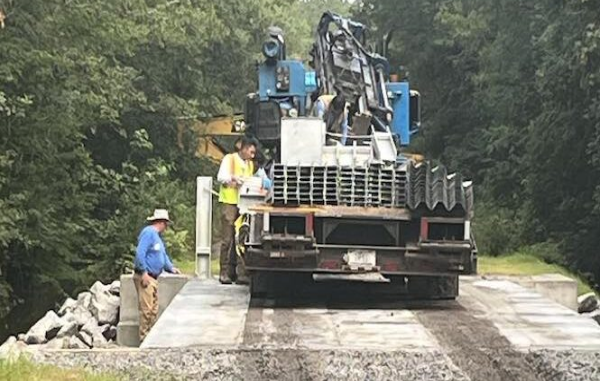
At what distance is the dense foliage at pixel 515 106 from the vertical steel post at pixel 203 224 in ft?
28.4

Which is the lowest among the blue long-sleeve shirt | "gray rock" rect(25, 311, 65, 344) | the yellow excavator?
"gray rock" rect(25, 311, 65, 344)

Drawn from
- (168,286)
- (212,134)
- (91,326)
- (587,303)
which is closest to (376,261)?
(168,286)

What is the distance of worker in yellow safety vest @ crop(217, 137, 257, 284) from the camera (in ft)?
44.3

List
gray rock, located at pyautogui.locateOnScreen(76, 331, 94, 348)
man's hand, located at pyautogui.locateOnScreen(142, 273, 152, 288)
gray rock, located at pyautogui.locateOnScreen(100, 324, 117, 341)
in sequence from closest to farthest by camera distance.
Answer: man's hand, located at pyautogui.locateOnScreen(142, 273, 152, 288) < gray rock, located at pyautogui.locateOnScreen(76, 331, 94, 348) < gray rock, located at pyautogui.locateOnScreen(100, 324, 117, 341)

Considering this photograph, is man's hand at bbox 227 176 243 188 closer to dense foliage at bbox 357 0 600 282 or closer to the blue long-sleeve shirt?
the blue long-sleeve shirt

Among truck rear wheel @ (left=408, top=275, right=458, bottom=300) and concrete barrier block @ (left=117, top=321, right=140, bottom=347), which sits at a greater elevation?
truck rear wheel @ (left=408, top=275, right=458, bottom=300)

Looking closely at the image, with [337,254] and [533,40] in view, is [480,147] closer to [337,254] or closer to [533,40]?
[533,40]

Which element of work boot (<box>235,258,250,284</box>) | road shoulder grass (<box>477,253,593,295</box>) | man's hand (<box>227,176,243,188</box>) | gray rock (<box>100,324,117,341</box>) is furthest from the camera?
road shoulder grass (<box>477,253,593,295</box>)

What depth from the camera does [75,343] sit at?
13938 millimetres

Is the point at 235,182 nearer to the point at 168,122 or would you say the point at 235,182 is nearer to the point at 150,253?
the point at 150,253

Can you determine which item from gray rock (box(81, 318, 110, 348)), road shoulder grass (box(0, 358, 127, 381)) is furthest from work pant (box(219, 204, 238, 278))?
road shoulder grass (box(0, 358, 127, 381))

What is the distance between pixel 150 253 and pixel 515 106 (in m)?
19.8

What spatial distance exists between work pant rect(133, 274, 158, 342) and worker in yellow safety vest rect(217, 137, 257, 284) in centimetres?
116

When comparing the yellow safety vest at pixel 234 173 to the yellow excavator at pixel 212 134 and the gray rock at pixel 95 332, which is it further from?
the yellow excavator at pixel 212 134
